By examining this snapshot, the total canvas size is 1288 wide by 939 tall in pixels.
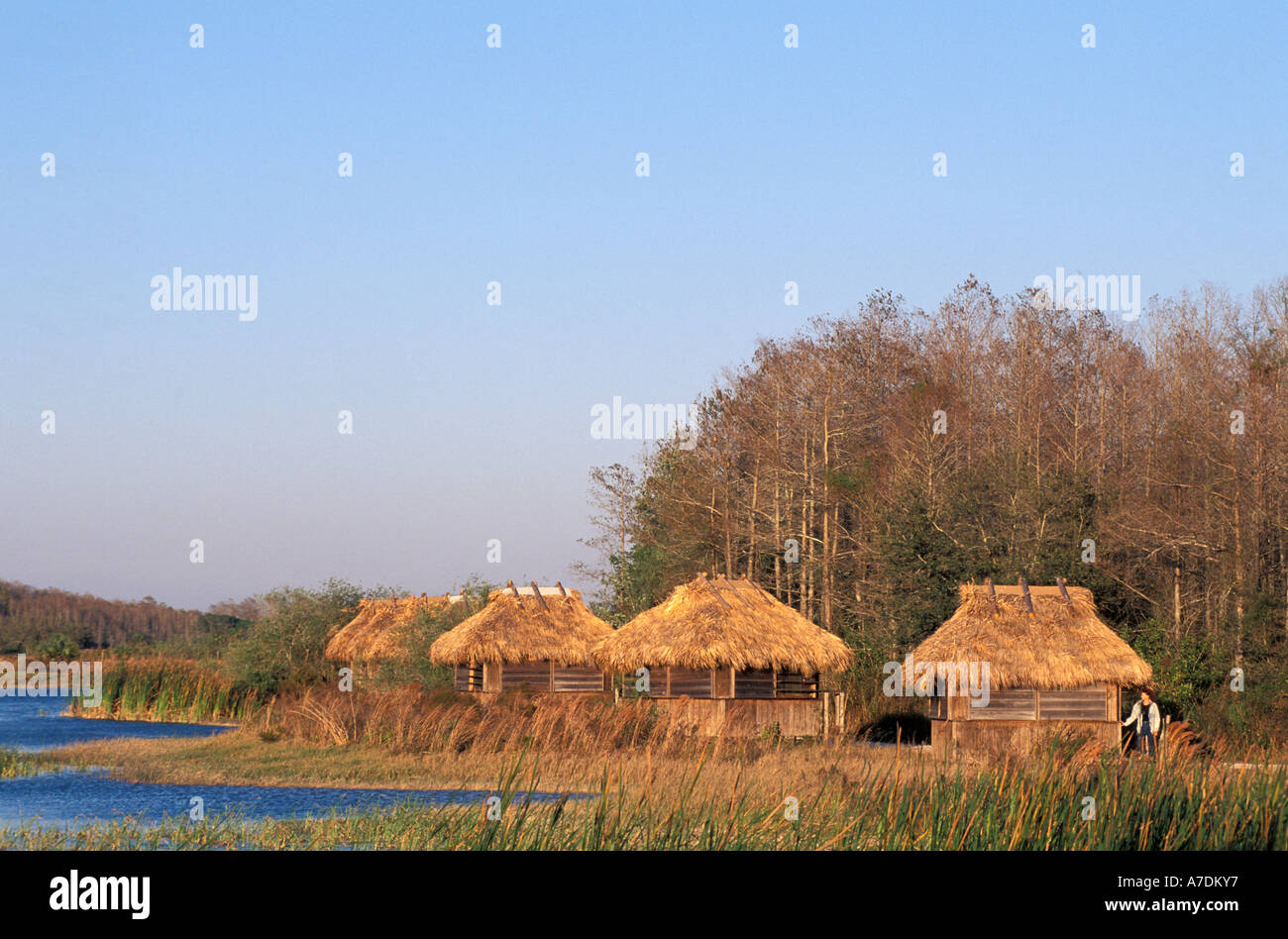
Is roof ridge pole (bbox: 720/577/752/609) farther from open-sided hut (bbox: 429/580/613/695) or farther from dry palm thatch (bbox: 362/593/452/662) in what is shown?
dry palm thatch (bbox: 362/593/452/662)

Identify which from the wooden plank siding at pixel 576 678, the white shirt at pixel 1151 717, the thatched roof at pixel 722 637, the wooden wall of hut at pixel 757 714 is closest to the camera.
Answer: the white shirt at pixel 1151 717

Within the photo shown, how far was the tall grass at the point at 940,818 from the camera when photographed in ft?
27.6

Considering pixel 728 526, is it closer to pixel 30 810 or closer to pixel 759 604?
pixel 759 604

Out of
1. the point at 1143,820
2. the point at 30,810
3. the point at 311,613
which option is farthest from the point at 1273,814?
the point at 311,613

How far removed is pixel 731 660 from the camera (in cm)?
2392

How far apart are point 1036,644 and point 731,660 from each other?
5328 mm

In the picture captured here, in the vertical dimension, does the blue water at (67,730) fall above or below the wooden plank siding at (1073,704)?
below

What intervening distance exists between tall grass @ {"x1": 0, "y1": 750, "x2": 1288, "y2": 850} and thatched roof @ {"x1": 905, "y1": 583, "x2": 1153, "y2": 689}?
1107 cm

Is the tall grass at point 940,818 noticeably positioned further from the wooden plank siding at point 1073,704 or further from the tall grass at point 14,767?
the wooden plank siding at point 1073,704

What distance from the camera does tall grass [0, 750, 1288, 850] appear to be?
842 centimetres

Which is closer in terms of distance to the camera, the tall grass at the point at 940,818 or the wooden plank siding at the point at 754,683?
the tall grass at the point at 940,818

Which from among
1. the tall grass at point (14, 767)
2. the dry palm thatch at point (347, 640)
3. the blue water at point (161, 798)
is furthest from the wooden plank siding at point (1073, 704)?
the dry palm thatch at point (347, 640)

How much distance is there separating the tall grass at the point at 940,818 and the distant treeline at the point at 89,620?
50.9 metres
